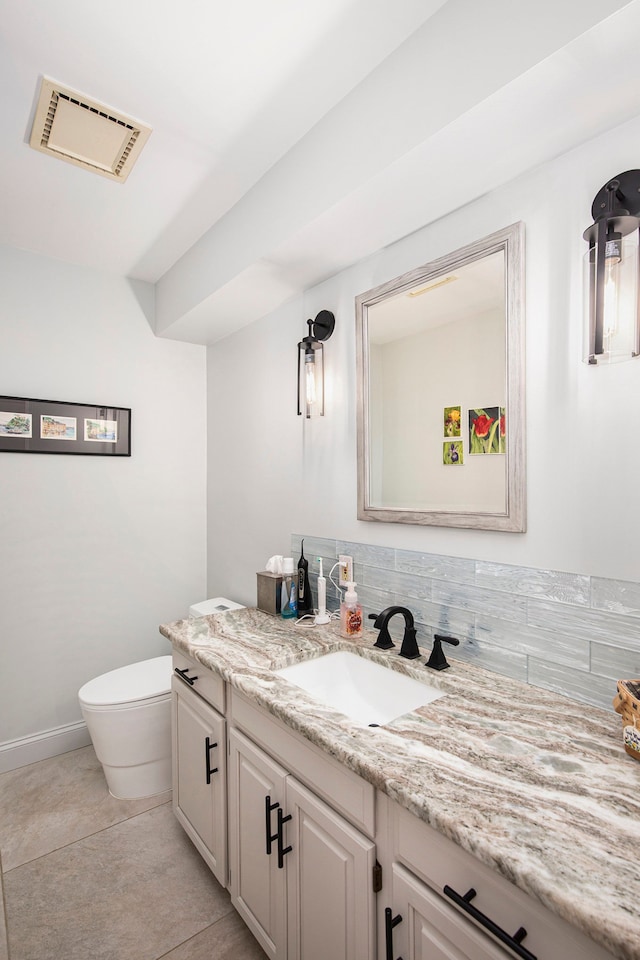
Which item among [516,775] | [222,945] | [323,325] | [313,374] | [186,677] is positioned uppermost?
[323,325]

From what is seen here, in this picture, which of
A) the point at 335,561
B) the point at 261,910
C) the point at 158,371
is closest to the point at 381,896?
the point at 261,910

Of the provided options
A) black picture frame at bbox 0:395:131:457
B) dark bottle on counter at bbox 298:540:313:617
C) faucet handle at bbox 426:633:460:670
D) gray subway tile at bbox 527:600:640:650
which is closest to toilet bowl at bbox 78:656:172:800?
dark bottle on counter at bbox 298:540:313:617

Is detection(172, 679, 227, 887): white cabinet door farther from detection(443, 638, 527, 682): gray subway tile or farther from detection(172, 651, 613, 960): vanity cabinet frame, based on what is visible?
detection(443, 638, 527, 682): gray subway tile

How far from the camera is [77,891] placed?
66.4 inches

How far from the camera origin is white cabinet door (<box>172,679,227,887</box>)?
5.08 feet

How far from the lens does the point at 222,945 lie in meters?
1.49

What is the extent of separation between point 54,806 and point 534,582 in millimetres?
2277

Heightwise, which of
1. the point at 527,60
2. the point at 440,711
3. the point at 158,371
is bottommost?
the point at 440,711

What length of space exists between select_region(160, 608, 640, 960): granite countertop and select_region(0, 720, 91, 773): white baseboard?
1676 millimetres

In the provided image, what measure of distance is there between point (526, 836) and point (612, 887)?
12 centimetres

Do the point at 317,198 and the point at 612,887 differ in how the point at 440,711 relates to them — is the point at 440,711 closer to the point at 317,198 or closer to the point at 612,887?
the point at 612,887

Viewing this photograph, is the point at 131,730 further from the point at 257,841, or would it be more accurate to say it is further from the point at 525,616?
the point at 525,616

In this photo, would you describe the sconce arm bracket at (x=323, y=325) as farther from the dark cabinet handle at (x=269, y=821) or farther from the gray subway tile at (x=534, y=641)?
the dark cabinet handle at (x=269, y=821)

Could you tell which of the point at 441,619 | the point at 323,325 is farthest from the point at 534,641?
the point at 323,325
